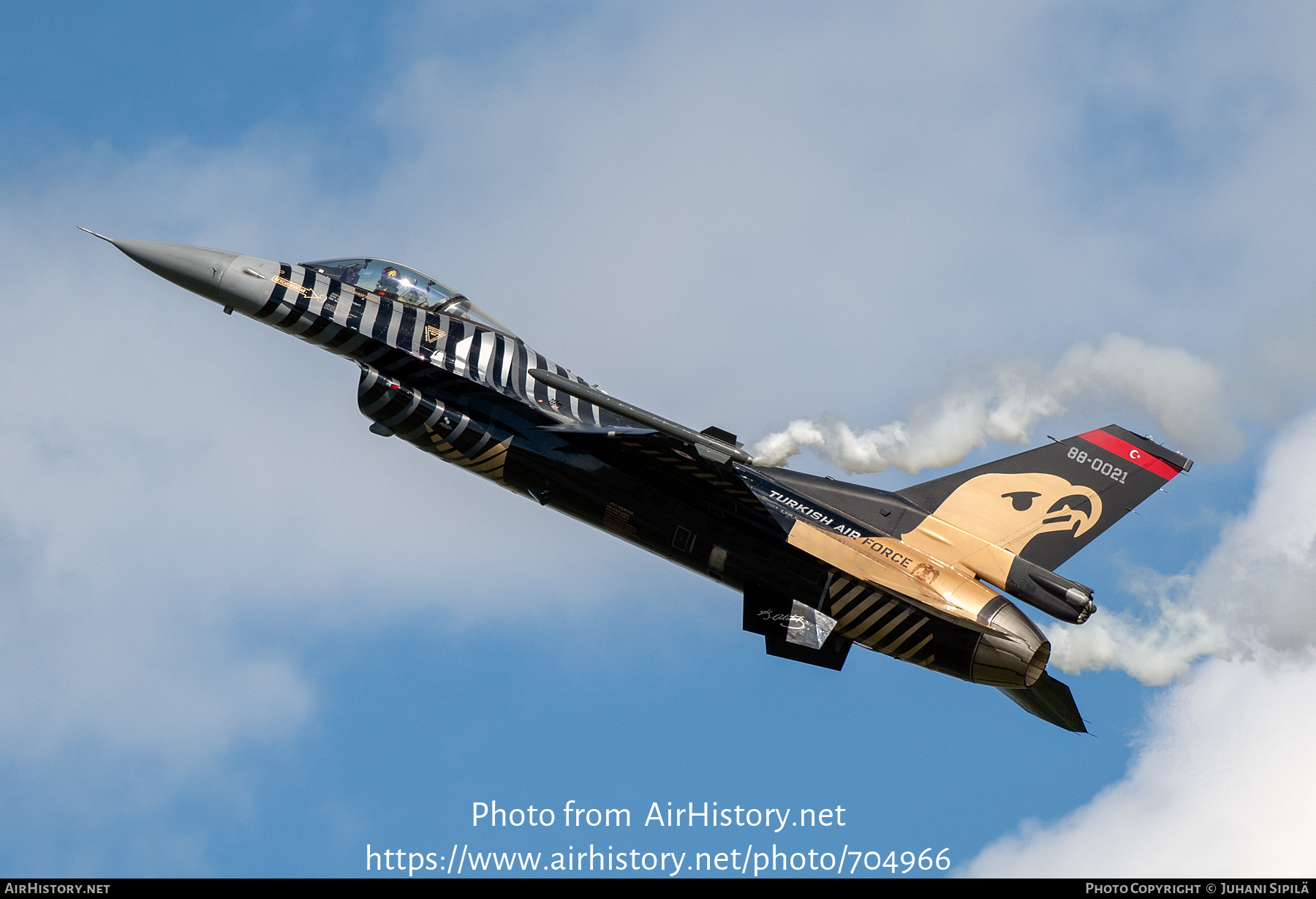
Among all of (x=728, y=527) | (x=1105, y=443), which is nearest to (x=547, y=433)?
(x=728, y=527)

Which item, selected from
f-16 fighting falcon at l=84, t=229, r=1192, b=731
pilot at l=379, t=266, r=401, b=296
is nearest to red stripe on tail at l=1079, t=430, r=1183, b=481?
f-16 fighting falcon at l=84, t=229, r=1192, b=731

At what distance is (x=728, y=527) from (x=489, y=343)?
5845mm

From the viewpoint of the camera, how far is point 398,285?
27.0 m

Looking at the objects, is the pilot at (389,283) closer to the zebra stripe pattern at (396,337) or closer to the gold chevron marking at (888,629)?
the zebra stripe pattern at (396,337)

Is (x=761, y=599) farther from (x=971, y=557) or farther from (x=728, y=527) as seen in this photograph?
(x=971, y=557)

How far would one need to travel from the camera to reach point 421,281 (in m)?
27.3

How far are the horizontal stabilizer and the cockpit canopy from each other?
12.2m

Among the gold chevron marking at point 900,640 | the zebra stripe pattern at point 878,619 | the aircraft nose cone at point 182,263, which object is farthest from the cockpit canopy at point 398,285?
the gold chevron marking at point 900,640

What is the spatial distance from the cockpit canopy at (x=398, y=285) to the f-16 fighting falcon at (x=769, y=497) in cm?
4

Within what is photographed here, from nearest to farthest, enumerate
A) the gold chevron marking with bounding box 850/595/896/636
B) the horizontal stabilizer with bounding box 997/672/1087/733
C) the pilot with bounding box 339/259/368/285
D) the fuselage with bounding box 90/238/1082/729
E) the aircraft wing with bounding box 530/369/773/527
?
1. the aircraft wing with bounding box 530/369/773/527
2. the fuselage with bounding box 90/238/1082/729
3. the gold chevron marking with bounding box 850/595/896/636
4. the horizontal stabilizer with bounding box 997/672/1087/733
5. the pilot with bounding box 339/259/368/285

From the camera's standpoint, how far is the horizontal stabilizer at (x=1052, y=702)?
84.7 feet

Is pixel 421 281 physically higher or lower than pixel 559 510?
higher

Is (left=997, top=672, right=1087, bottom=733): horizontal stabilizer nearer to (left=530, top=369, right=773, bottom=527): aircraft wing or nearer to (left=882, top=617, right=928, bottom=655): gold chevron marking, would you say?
(left=882, top=617, right=928, bottom=655): gold chevron marking

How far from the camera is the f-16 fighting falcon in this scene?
25.1 m
